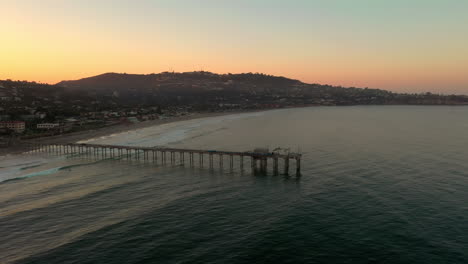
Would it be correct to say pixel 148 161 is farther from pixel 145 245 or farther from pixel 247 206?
pixel 145 245

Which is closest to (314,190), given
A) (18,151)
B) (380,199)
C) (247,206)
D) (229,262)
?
(380,199)

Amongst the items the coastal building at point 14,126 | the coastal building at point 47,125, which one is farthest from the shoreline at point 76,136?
the coastal building at point 14,126

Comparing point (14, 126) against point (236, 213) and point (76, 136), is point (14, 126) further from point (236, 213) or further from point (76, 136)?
point (236, 213)

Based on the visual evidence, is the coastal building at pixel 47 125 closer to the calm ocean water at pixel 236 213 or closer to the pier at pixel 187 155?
the pier at pixel 187 155

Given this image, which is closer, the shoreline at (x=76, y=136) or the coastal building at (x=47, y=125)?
the shoreline at (x=76, y=136)

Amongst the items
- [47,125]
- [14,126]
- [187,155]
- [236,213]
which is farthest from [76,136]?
[236,213]

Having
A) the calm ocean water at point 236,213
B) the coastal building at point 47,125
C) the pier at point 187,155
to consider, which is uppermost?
the coastal building at point 47,125
